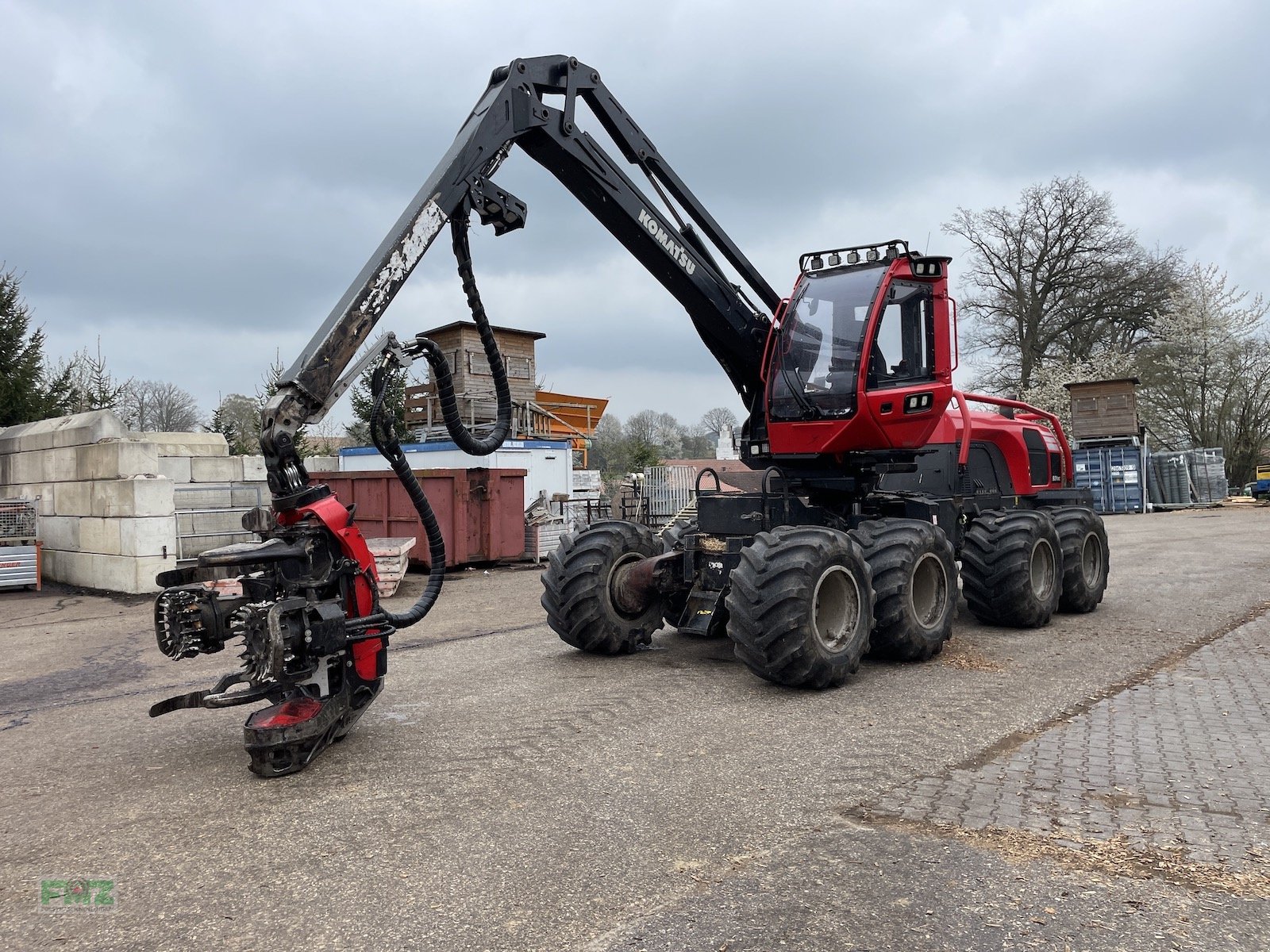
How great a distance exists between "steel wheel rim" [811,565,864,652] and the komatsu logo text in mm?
2770

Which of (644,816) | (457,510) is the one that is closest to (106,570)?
(457,510)

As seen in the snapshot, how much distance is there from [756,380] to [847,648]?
9.04 feet

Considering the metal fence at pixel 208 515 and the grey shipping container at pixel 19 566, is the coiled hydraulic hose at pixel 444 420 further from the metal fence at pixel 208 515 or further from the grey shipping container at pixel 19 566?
the grey shipping container at pixel 19 566

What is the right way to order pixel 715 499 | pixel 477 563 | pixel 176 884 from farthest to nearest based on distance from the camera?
pixel 477 563, pixel 715 499, pixel 176 884

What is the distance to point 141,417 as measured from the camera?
39.8m

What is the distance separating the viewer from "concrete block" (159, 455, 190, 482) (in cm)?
1336

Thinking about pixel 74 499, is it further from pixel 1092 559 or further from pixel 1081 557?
pixel 1092 559

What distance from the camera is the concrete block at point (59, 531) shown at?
13.6 meters

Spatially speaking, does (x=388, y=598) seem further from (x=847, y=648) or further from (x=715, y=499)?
(x=847, y=648)

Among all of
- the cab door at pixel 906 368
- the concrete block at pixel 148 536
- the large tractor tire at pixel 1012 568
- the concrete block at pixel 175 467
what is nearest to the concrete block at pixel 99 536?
the concrete block at pixel 148 536

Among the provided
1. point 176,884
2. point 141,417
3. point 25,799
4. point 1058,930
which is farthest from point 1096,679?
point 141,417
